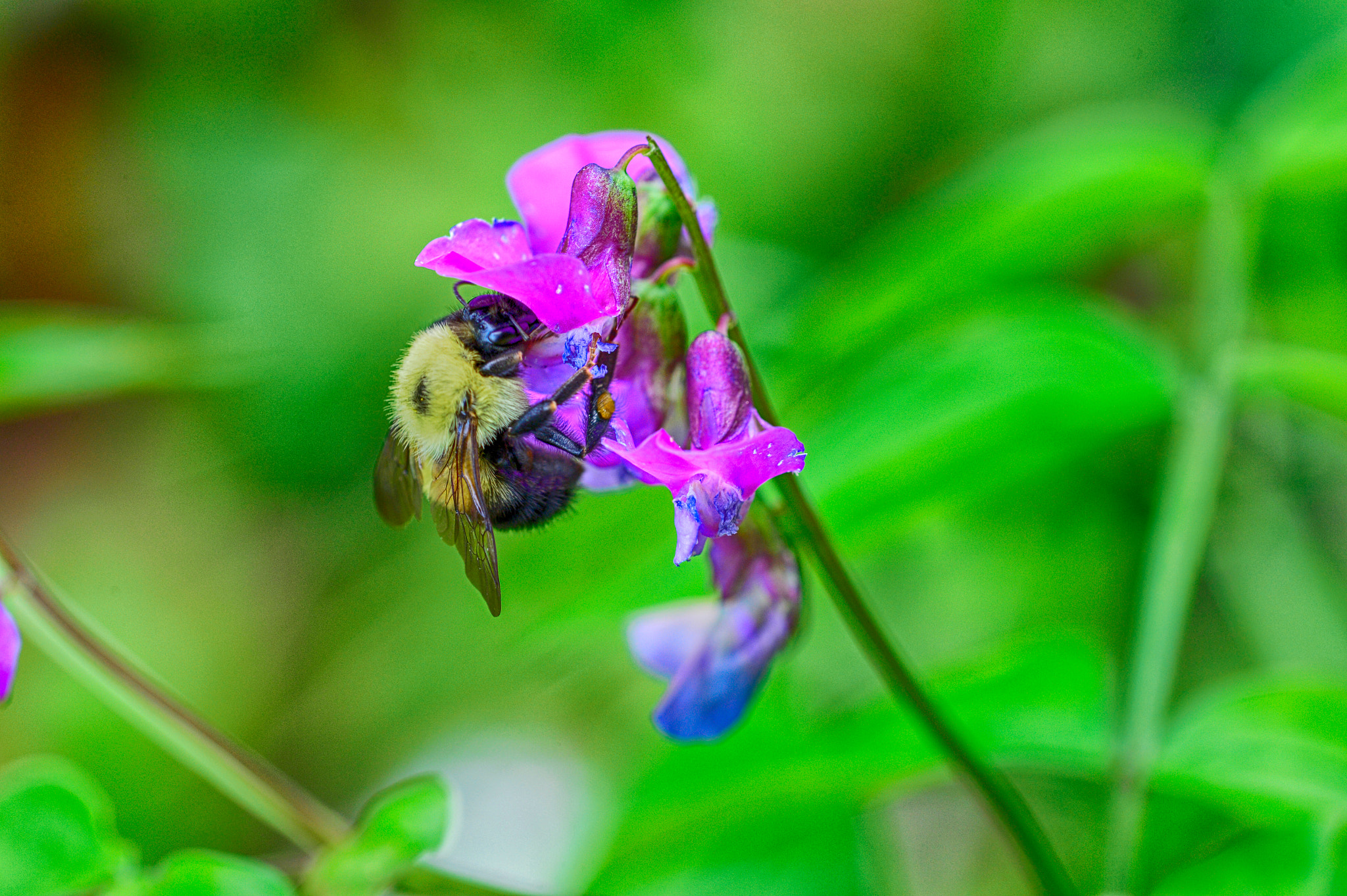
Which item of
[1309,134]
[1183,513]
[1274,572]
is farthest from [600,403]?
[1274,572]

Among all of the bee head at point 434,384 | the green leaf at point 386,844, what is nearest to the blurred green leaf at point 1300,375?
the bee head at point 434,384

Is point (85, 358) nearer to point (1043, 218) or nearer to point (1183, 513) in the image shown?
point (1043, 218)

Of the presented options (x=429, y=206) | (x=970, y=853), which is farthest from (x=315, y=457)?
(x=970, y=853)

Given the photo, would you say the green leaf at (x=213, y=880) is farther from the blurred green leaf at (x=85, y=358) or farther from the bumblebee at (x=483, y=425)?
the blurred green leaf at (x=85, y=358)

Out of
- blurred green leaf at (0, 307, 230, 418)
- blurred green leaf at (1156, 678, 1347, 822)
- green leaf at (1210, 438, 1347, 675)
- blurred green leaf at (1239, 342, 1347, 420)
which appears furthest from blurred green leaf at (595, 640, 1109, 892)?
blurred green leaf at (0, 307, 230, 418)

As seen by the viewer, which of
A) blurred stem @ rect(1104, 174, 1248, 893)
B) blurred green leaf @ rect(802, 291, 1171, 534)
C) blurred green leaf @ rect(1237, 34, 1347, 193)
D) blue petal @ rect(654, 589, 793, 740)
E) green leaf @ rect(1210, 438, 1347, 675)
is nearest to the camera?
blue petal @ rect(654, 589, 793, 740)

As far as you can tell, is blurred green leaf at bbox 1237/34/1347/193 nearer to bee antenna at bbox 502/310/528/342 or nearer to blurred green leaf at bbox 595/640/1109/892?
blurred green leaf at bbox 595/640/1109/892
